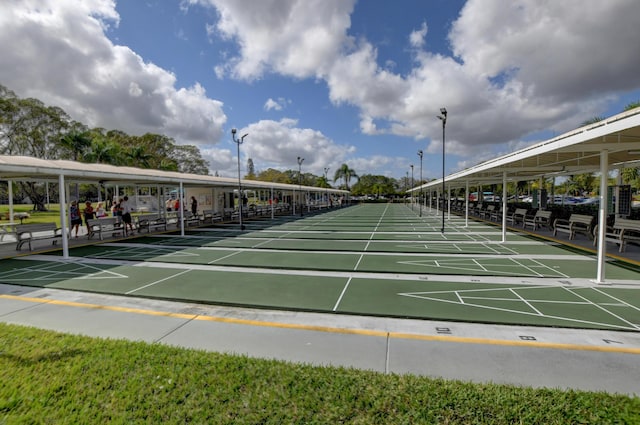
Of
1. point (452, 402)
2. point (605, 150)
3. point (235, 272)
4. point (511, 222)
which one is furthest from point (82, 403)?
point (511, 222)

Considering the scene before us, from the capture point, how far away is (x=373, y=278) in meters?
7.73

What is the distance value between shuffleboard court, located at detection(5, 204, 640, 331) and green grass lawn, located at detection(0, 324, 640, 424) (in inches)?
84.9

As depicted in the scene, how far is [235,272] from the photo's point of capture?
8.41 meters

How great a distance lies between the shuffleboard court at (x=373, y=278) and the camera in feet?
18.4

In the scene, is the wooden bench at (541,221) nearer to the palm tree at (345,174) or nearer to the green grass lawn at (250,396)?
the green grass lawn at (250,396)

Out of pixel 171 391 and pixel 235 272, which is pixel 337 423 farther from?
pixel 235 272

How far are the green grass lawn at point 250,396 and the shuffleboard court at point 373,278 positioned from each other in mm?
2156

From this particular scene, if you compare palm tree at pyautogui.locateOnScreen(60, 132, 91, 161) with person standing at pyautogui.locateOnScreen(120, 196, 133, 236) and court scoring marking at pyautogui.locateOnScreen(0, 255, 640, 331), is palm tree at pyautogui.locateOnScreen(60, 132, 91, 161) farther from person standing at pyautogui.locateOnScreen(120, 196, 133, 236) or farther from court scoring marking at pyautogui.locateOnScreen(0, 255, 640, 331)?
court scoring marking at pyautogui.locateOnScreen(0, 255, 640, 331)

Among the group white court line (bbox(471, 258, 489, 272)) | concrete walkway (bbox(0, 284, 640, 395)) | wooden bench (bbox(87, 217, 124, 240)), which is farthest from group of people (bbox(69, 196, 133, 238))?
white court line (bbox(471, 258, 489, 272))

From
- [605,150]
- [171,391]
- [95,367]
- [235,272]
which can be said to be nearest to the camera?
[171,391]

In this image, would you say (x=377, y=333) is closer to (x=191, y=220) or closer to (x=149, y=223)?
(x=149, y=223)

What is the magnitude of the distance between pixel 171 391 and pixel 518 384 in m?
3.52

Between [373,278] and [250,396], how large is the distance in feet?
16.6

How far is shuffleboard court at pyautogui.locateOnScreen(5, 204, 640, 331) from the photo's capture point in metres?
5.61
